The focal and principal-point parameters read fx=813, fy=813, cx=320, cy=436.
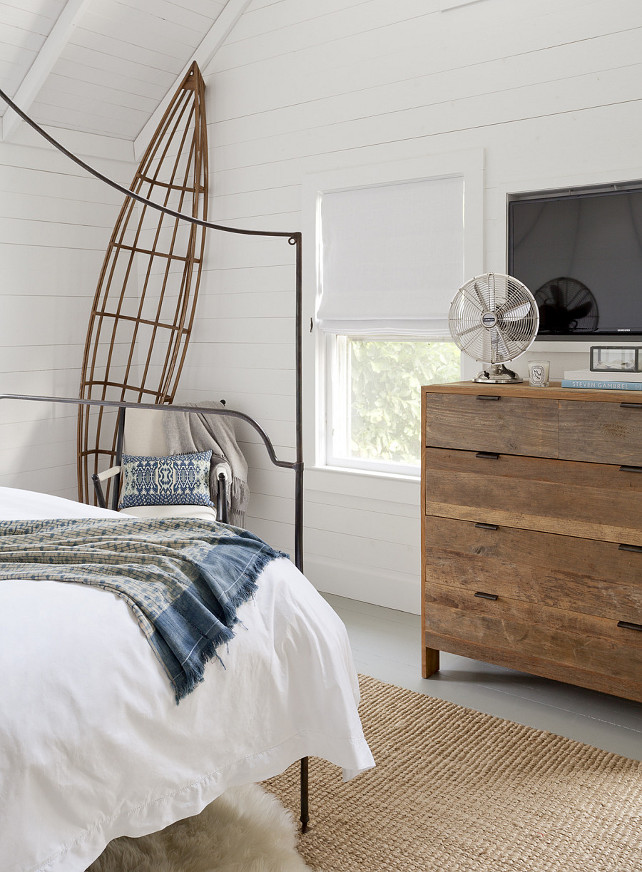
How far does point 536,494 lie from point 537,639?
47 centimetres

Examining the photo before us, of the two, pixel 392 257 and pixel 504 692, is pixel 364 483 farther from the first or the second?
pixel 504 692

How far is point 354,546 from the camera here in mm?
3637

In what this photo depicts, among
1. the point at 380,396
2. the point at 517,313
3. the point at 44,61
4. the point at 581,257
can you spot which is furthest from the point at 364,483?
the point at 44,61

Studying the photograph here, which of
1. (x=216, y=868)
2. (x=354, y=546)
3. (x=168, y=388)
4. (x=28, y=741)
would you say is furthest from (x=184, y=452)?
(x=28, y=741)

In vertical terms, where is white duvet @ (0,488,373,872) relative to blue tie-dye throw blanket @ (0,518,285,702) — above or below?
below

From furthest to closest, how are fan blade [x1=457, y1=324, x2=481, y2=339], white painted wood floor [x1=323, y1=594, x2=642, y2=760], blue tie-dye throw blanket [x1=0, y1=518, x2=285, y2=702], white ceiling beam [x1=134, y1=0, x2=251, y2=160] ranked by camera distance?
white ceiling beam [x1=134, y1=0, x2=251, y2=160] → fan blade [x1=457, y1=324, x2=481, y2=339] → white painted wood floor [x1=323, y1=594, x2=642, y2=760] → blue tie-dye throw blanket [x1=0, y1=518, x2=285, y2=702]

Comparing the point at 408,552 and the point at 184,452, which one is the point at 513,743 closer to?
the point at 408,552

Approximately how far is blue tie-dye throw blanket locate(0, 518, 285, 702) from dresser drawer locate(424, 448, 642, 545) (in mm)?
982

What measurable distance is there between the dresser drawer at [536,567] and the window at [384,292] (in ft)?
2.47

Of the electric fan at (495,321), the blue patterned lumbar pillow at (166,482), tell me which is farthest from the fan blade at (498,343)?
the blue patterned lumbar pillow at (166,482)

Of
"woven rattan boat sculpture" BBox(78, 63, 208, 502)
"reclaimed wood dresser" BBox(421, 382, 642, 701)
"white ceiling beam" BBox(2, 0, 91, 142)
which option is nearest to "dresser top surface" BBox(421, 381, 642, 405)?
"reclaimed wood dresser" BBox(421, 382, 642, 701)

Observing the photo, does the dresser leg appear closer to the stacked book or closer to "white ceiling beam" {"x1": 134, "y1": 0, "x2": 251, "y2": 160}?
the stacked book

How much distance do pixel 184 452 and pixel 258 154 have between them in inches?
56.0

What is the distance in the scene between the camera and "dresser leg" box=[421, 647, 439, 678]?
9.34 ft
